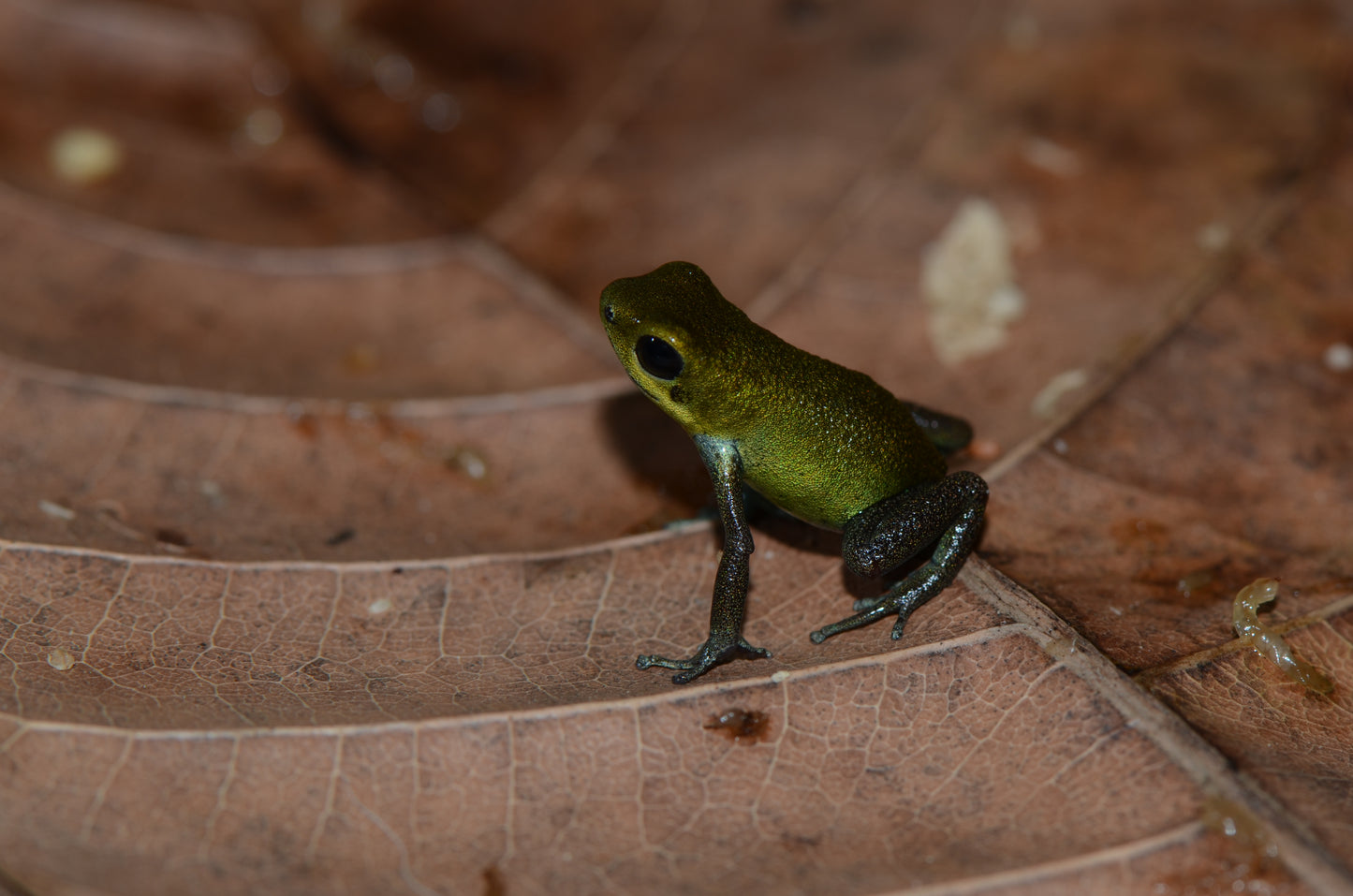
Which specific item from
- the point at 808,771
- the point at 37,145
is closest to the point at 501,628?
the point at 808,771

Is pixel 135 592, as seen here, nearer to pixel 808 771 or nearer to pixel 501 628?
pixel 501 628

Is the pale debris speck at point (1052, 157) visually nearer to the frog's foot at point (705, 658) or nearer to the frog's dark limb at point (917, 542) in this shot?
the frog's dark limb at point (917, 542)

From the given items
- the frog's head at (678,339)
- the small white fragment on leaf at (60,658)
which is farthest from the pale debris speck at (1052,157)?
the small white fragment on leaf at (60,658)

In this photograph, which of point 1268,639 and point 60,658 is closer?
point 60,658

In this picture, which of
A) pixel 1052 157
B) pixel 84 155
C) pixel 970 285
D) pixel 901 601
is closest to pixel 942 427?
pixel 901 601

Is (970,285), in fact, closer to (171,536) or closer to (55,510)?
(171,536)

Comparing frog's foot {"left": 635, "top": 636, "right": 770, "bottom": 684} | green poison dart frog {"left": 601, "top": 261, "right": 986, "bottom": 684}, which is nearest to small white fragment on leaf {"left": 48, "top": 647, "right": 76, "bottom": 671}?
frog's foot {"left": 635, "top": 636, "right": 770, "bottom": 684}
